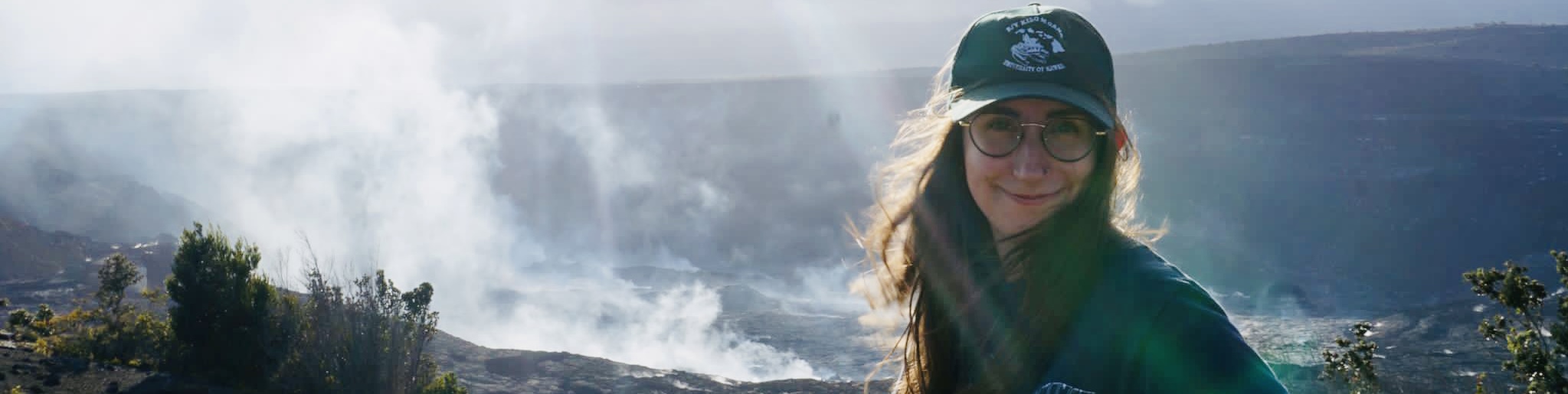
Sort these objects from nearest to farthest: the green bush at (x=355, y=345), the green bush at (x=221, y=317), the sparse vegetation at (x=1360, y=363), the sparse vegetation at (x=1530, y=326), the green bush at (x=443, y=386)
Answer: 1. the sparse vegetation at (x=1530, y=326)
2. the sparse vegetation at (x=1360, y=363)
3. the green bush at (x=355, y=345)
4. the green bush at (x=443, y=386)
5. the green bush at (x=221, y=317)

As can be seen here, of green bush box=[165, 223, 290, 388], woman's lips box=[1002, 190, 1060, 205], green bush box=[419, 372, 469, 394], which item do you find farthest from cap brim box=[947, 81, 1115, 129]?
green bush box=[165, 223, 290, 388]

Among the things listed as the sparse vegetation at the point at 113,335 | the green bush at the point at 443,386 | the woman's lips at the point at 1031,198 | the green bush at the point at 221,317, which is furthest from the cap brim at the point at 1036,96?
the sparse vegetation at the point at 113,335

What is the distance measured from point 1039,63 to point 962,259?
0.49 metres

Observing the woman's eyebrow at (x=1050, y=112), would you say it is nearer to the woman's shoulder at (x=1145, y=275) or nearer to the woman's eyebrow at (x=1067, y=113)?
the woman's eyebrow at (x=1067, y=113)

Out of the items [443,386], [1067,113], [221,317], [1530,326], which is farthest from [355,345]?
[1067,113]

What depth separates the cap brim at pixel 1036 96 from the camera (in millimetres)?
1416

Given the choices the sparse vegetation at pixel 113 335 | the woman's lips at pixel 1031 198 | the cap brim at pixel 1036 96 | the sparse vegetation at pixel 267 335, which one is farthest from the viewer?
the sparse vegetation at pixel 113 335

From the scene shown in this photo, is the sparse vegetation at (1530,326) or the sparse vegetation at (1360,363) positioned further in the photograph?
the sparse vegetation at (1360,363)

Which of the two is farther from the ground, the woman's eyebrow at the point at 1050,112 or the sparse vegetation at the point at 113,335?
the sparse vegetation at the point at 113,335

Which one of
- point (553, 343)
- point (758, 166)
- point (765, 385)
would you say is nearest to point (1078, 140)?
point (765, 385)

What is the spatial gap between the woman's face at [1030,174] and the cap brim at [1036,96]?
27 mm

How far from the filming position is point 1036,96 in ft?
4.64

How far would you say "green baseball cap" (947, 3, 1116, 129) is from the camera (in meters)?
1.45

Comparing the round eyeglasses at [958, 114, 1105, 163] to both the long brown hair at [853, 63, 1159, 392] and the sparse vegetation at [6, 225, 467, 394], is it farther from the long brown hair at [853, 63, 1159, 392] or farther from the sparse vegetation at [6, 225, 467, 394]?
the sparse vegetation at [6, 225, 467, 394]
